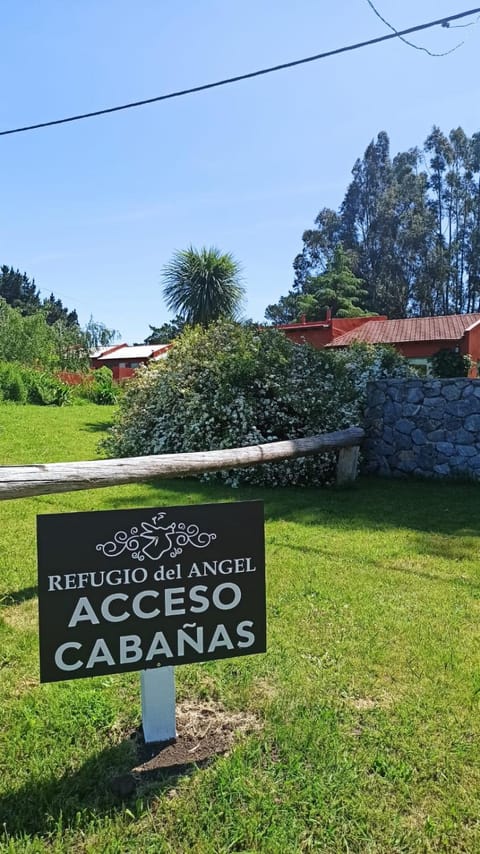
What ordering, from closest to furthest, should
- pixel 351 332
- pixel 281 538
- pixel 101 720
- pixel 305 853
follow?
pixel 305 853 < pixel 101 720 < pixel 281 538 < pixel 351 332

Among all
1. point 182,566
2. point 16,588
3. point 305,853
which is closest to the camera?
point 305,853

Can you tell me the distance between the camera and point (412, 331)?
2669 cm

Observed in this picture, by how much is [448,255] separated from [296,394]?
47.3 metres

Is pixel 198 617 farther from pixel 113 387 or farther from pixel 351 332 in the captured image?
pixel 351 332

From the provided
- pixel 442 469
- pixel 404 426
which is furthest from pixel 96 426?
pixel 442 469

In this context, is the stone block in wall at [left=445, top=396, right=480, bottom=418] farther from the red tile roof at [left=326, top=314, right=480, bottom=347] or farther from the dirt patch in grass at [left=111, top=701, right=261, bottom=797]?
the red tile roof at [left=326, top=314, right=480, bottom=347]

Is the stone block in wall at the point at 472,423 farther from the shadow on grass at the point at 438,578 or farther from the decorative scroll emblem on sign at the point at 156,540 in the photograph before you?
the decorative scroll emblem on sign at the point at 156,540

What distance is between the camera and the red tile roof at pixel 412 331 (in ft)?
83.9

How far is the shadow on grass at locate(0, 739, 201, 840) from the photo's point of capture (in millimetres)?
1838

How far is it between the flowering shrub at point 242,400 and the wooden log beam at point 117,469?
1355mm

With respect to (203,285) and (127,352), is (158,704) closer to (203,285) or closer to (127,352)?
A: (203,285)

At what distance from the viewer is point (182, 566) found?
6.98 feet

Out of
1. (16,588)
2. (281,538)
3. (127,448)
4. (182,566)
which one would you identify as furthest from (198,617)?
(127,448)

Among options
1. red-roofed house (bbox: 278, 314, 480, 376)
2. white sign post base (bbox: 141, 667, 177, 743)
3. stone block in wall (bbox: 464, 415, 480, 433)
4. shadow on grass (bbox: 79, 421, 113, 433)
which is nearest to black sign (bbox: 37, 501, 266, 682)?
white sign post base (bbox: 141, 667, 177, 743)
